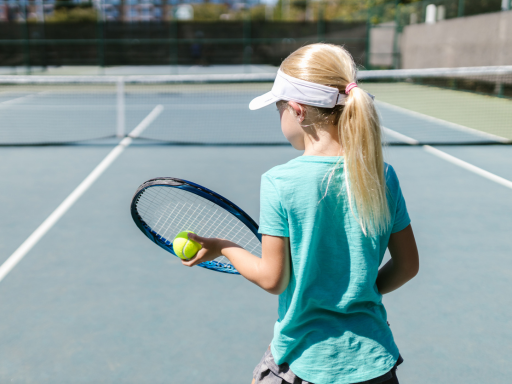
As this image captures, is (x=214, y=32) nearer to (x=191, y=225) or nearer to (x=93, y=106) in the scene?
(x=93, y=106)

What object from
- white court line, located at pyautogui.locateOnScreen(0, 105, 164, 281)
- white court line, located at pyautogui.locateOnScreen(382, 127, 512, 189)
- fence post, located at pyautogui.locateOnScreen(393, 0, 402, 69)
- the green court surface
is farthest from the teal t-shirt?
fence post, located at pyautogui.locateOnScreen(393, 0, 402, 69)

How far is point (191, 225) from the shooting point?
205cm

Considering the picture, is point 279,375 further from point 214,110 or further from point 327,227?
point 214,110

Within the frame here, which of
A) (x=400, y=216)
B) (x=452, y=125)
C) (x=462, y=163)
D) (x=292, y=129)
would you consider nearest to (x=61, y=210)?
(x=292, y=129)

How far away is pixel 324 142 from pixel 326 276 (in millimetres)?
330

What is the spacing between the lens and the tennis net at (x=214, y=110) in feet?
29.2

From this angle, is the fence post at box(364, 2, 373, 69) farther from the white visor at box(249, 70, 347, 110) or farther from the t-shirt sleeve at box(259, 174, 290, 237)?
the t-shirt sleeve at box(259, 174, 290, 237)

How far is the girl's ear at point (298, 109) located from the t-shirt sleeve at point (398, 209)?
0.84ft

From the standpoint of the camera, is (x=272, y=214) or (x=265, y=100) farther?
(x=265, y=100)

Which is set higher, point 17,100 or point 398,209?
point 398,209

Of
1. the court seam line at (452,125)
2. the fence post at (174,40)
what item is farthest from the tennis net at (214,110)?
the fence post at (174,40)

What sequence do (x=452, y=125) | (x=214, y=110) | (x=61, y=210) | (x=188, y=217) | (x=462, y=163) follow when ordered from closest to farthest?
(x=188, y=217) → (x=61, y=210) → (x=462, y=163) → (x=452, y=125) → (x=214, y=110)

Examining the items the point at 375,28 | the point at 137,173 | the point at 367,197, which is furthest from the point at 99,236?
the point at 375,28

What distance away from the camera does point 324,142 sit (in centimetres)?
135
